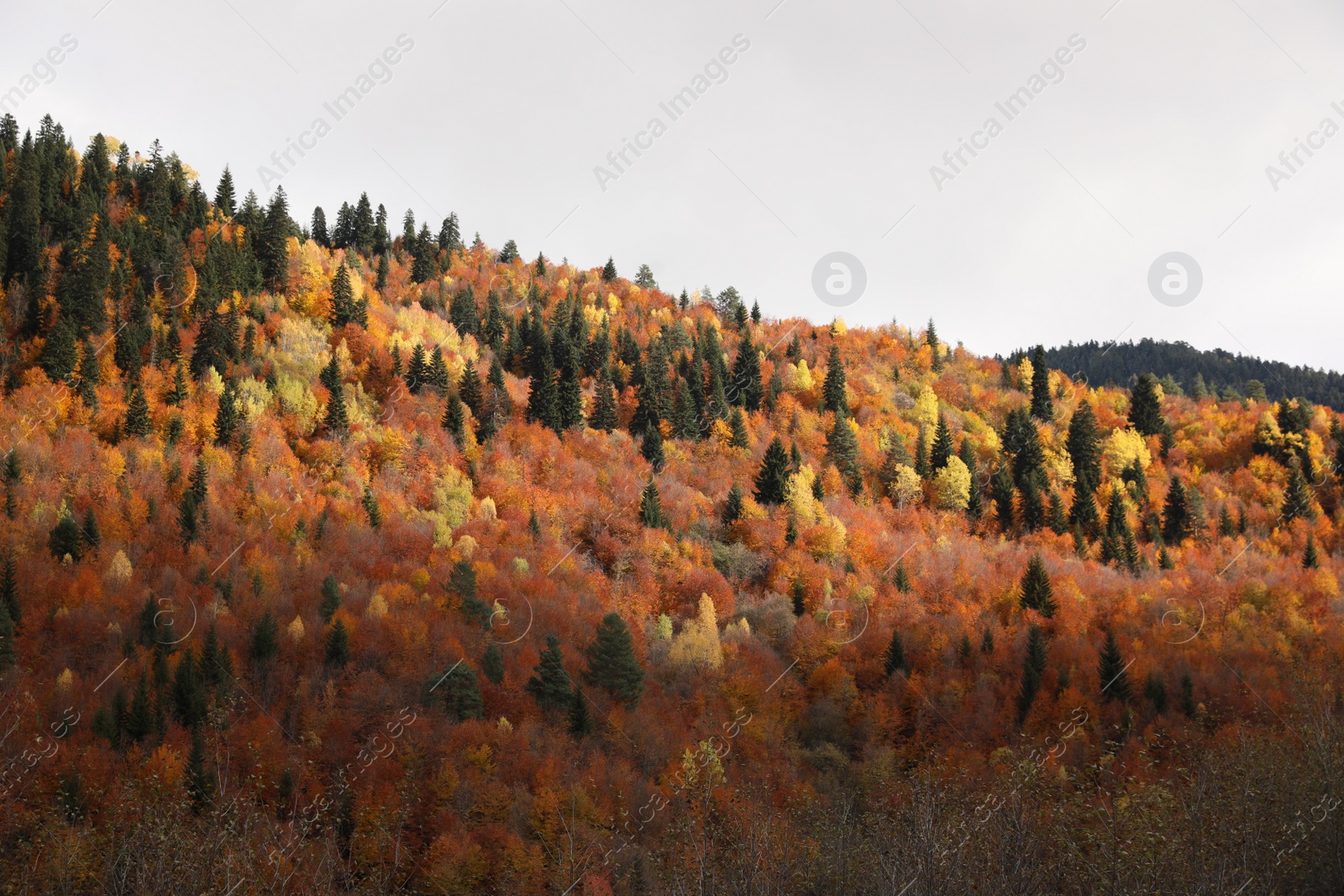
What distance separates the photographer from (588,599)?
285ft

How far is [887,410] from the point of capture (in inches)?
5689

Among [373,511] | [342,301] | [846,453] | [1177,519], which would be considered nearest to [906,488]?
[846,453]

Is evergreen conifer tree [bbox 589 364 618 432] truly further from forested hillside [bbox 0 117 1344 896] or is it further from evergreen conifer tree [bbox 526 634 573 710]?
evergreen conifer tree [bbox 526 634 573 710]

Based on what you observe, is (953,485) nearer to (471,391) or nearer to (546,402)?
(546,402)

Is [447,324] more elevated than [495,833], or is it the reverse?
[447,324]

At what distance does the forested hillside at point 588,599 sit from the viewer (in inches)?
1282

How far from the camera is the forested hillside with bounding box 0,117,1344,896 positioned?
107 ft

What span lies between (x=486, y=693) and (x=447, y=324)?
3334 inches

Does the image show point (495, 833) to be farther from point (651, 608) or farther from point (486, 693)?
point (651, 608)

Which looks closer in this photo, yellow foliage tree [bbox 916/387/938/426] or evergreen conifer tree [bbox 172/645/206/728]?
evergreen conifer tree [bbox 172/645/206/728]

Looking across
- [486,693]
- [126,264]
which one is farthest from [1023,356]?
[126,264]

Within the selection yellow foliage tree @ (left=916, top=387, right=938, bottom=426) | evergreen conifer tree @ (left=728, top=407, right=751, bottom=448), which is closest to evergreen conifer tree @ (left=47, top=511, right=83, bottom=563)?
evergreen conifer tree @ (left=728, top=407, right=751, bottom=448)

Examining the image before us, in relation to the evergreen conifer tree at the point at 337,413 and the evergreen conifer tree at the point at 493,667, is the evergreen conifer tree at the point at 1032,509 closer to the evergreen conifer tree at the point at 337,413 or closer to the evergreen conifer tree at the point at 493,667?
the evergreen conifer tree at the point at 493,667

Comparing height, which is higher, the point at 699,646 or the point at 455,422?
the point at 455,422
